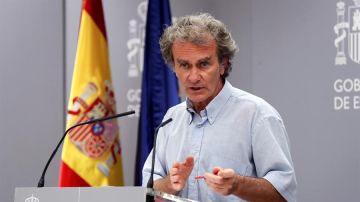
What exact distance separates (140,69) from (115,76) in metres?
0.17

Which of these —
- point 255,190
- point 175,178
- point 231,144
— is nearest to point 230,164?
point 231,144

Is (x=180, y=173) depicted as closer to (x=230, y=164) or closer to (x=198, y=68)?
(x=230, y=164)

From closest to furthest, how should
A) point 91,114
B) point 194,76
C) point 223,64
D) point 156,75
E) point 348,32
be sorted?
point 194,76
point 223,64
point 348,32
point 91,114
point 156,75

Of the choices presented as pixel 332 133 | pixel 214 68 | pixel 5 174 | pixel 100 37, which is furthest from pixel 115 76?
pixel 214 68

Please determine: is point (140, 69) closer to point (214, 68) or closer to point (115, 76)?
point (115, 76)

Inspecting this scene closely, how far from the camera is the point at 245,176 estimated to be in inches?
90.5

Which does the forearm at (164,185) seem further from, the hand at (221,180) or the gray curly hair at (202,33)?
the gray curly hair at (202,33)

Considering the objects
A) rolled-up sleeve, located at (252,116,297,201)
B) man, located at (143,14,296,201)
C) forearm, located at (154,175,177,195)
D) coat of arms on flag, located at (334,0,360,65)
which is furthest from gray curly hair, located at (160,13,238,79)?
coat of arms on flag, located at (334,0,360,65)

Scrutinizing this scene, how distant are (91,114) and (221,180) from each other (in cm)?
205

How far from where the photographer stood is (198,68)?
8.23 ft

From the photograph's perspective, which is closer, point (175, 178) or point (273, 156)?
point (175, 178)

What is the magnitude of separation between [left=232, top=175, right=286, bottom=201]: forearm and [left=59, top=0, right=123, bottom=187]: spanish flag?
188cm

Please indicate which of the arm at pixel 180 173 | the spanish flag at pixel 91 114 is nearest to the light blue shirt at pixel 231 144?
the arm at pixel 180 173

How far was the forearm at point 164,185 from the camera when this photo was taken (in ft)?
7.73
